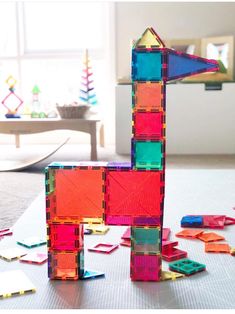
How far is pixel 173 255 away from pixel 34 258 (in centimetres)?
41

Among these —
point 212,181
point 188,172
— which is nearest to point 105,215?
point 212,181

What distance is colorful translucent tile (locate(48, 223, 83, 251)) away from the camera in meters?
1.21

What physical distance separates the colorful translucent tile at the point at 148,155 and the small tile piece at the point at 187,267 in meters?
0.30

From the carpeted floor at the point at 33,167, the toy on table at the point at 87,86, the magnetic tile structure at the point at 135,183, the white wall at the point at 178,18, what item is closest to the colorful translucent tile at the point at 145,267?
the magnetic tile structure at the point at 135,183

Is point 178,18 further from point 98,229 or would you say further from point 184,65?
point 184,65

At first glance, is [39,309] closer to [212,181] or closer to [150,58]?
[150,58]

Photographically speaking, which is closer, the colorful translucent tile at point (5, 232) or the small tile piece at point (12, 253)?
the small tile piece at point (12, 253)

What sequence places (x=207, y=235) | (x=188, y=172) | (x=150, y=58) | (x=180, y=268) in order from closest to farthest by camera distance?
(x=150, y=58), (x=180, y=268), (x=207, y=235), (x=188, y=172)

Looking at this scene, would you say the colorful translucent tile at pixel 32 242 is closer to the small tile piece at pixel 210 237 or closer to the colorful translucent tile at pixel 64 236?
the colorful translucent tile at pixel 64 236

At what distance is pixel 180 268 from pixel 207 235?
32 cm

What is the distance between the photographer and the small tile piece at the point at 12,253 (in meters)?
1.37

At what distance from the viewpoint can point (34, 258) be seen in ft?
4.49

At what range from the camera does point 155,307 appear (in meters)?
1.09

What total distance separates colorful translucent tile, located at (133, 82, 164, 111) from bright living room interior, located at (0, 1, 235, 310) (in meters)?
2.09
